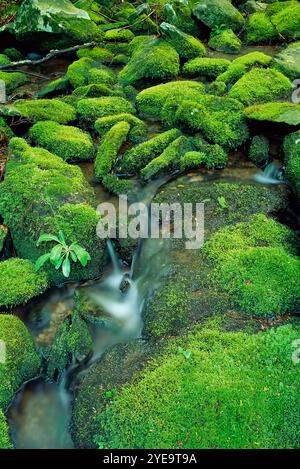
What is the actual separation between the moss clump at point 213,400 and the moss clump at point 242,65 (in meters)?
6.76

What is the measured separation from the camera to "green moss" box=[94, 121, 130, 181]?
26.4 ft

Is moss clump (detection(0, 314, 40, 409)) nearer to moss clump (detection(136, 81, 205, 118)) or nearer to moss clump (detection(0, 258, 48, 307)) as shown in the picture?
moss clump (detection(0, 258, 48, 307))

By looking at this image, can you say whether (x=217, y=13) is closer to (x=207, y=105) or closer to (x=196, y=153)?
(x=207, y=105)

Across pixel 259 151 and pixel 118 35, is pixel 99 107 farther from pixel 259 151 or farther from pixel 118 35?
pixel 118 35

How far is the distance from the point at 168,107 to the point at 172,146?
1.48 metres

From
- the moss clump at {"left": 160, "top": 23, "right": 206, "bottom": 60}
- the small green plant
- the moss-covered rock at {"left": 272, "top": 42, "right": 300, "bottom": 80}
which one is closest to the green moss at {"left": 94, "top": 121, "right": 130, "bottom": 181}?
the small green plant

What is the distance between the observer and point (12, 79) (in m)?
11.1

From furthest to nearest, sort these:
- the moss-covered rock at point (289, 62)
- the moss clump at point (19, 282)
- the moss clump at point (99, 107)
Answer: the moss-covered rock at point (289, 62) < the moss clump at point (99, 107) < the moss clump at point (19, 282)

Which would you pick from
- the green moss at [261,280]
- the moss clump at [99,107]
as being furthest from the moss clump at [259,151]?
the moss clump at [99,107]

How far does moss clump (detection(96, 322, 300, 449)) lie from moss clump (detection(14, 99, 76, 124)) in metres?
6.03

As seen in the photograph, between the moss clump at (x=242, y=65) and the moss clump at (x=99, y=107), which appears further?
the moss clump at (x=242, y=65)

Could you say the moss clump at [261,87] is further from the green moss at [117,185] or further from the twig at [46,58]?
the twig at [46,58]

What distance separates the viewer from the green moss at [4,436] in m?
4.57

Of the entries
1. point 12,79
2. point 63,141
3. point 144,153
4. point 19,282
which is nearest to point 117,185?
point 144,153
